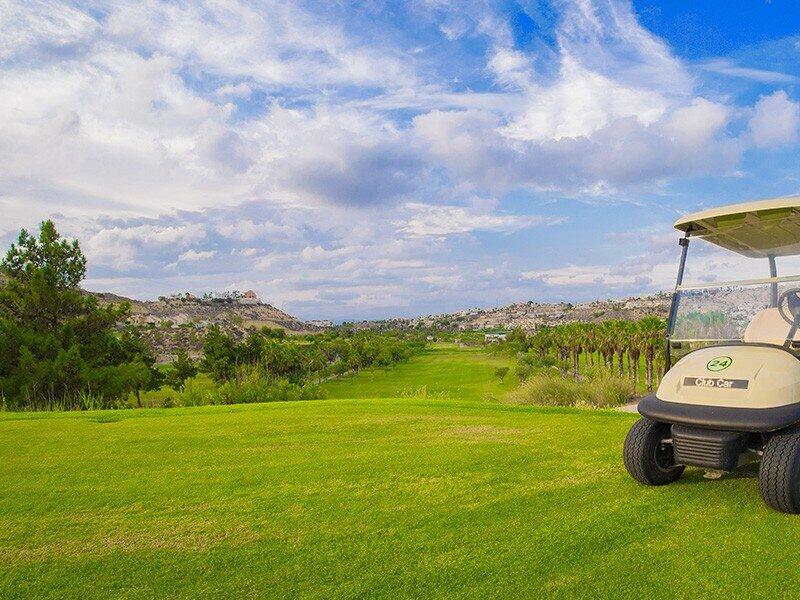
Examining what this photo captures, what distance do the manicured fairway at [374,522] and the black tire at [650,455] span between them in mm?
112

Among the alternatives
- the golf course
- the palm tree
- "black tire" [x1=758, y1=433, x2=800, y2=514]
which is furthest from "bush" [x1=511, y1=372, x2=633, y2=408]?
the palm tree

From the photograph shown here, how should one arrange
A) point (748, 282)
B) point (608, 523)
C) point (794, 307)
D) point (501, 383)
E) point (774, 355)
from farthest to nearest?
point (501, 383) → point (748, 282) → point (794, 307) → point (774, 355) → point (608, 523)

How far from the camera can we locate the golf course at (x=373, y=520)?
11.0ft

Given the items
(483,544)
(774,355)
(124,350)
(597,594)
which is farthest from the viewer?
(124,350)

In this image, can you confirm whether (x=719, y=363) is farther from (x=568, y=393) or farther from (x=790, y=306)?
(x=568, y=393)

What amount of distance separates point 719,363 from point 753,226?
1400 mm

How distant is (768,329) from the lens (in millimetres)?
5227

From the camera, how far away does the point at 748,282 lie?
5488 millimetres

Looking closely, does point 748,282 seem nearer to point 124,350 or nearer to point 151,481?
point 151,481

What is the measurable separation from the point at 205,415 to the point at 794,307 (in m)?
7.12

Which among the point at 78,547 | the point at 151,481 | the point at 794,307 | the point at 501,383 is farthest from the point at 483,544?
the point at 501,383

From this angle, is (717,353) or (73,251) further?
(73,251)

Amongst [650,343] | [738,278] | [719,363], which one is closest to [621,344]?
[650,343]

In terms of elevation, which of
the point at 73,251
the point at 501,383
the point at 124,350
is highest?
the point at 73,251
